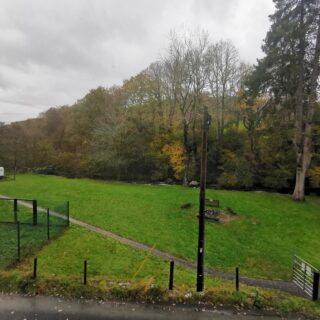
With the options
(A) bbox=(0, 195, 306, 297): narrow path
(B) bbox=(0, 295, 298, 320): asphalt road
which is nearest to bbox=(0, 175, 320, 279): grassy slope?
(A) bbox=(0, 195, 306, 297): narrow path

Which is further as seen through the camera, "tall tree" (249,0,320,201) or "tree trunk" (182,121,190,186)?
"tree trunk" (182,121,190,186)

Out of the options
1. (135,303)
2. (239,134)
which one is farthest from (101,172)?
(135,303)

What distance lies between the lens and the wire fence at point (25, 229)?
45.3ft

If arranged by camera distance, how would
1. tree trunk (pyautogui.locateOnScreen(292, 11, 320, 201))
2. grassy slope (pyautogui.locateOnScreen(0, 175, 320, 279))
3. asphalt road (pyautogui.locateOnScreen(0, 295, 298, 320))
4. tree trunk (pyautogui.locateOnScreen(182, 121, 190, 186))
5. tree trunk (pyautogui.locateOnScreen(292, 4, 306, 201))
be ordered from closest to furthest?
asphalt road (pyautogui.locateOnScreen(0, 295, 298, 320)) < grassy slope (pyautogui.locateOnScreen(0, 175, 320, 279)) < tree trunk (pyautogui.locateOnScreen(292, 11, 320, 201)) < tree trunk (pyautogui.locateOnScreen(292, 4, 306, 201)) < tree trunk (pyautogui.locateOnScreen(182, 121, 190, 186))

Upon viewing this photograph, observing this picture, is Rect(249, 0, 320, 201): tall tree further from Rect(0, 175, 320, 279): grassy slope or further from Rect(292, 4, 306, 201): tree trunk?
Rect(0, 175, 320, 279): grassy slope

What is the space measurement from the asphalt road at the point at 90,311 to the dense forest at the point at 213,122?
2050 centimetres

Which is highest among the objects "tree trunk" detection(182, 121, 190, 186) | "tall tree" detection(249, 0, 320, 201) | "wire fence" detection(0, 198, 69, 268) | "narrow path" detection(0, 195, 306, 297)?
"tall tree" detection(249, 0, 320, 201)

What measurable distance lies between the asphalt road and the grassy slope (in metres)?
5.16

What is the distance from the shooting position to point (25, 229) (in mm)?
17203

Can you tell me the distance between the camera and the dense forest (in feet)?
88.7

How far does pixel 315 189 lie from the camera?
3272 cm

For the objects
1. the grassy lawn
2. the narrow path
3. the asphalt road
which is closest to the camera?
the asphalt road

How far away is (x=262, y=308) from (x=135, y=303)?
437 cm

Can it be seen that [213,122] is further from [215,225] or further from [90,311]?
[90,311]
